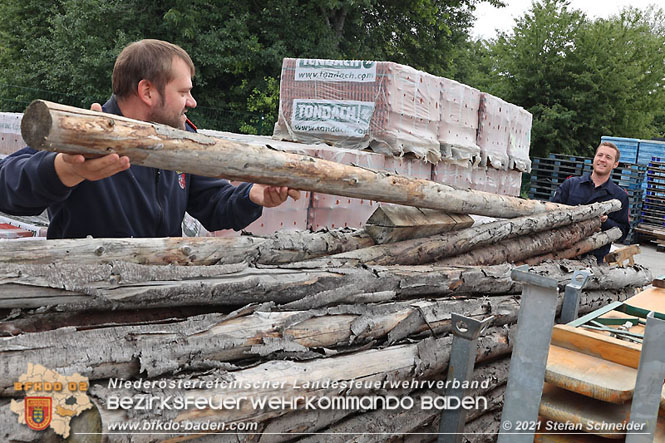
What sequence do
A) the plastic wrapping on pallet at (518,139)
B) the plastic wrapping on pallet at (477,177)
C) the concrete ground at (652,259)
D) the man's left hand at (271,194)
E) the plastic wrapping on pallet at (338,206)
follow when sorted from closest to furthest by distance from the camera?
the man's left hand at (271,194) → the plastic wrapping on pallet at (338,206) → the plastic wrapping on pallet at (477,177) → the plastic wrapping on pallet at (518,139) → the concrete ground at (652,259)

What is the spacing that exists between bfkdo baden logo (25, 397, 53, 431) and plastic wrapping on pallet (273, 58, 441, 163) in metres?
5.79

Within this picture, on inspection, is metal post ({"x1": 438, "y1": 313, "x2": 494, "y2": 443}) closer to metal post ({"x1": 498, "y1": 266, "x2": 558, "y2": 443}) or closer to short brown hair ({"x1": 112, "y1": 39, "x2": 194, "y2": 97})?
metal post ({"x1": 498, "y1": 266, "x2": 558, "y2": 443})

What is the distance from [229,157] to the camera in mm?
2516

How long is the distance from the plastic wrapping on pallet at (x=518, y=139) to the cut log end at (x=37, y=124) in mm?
9980

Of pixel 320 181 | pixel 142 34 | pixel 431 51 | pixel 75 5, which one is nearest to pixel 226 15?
pixel 142 34

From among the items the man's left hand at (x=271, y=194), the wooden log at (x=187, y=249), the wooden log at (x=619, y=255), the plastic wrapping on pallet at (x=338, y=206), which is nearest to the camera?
the wooden log at (x=187, y=249)

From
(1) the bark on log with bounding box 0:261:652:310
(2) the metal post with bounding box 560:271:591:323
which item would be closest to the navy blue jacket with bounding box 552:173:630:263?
(2) the metal post with bounding box 560:271:591:323

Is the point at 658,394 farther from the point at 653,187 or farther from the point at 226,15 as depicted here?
the point at 226,15

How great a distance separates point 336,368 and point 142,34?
1875 centimetres

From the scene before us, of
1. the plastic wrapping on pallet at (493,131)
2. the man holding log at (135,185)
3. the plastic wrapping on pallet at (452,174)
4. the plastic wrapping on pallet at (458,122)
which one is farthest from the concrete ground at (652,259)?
the man holding log at (135,185)

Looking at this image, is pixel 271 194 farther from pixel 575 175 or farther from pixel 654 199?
pixel 575 175

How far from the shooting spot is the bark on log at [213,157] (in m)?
1.92

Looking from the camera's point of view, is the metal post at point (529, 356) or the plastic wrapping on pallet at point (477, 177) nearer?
the metal post at point (529, 356)

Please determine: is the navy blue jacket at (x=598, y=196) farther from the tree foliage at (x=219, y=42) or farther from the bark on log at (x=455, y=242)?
the tree foliage at (x=219, y=42)
